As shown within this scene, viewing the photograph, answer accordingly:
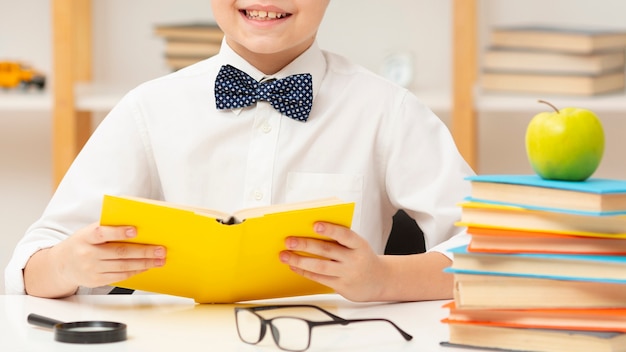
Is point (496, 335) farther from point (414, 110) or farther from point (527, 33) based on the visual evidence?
point (527, 33)

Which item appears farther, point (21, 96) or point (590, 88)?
point (21, 96)

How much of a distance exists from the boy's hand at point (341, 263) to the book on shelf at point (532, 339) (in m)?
0.21

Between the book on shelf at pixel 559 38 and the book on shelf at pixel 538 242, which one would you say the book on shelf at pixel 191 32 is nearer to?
the book on shelf at pixel 559 38

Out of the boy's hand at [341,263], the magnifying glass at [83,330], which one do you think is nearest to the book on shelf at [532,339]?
the boy's hand at [341,263]

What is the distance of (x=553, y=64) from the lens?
8.91 feet

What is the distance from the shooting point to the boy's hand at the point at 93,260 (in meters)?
1.32

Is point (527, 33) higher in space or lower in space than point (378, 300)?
higher

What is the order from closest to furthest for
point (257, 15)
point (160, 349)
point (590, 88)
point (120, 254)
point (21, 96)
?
point (160, 349) → point (120, 254) → point (257, 15) → point (590, 88) → point (21, 96)


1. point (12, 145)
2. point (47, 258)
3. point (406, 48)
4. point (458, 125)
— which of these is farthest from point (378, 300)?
point (12, 145)

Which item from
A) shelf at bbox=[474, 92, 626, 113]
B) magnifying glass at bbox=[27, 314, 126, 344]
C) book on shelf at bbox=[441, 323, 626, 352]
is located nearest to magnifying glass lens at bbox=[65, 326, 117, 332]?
magnifying glass at bbox=[27, 314, 126, 344]

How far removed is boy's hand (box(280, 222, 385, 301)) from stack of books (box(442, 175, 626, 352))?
0.20m

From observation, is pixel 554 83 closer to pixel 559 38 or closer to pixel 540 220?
pixel 559 38

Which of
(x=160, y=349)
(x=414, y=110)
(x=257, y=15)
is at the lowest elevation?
(x=160, y=349)

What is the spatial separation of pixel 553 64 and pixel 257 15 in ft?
4.15
